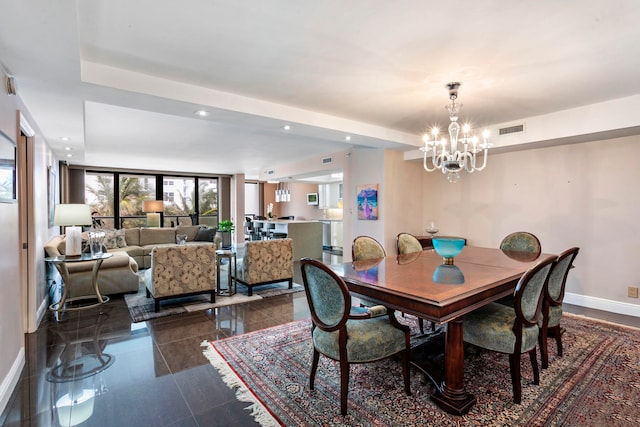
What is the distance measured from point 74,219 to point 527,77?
5.37 meters

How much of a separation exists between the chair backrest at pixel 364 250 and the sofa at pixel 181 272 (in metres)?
2.01

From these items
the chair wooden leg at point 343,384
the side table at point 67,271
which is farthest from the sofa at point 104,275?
the chair wooden leg at point 343,384

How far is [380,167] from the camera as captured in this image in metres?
5.66

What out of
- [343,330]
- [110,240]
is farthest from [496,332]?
[110,240]

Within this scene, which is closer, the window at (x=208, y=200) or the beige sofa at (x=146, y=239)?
the beige sofa at (x=146, y=239)

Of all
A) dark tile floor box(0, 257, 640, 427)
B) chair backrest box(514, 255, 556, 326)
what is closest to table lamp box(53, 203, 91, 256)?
dark tile floor box(0, 257, 640, 427)

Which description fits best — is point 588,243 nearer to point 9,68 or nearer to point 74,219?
point 9,68

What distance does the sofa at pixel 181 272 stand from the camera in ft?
13.0

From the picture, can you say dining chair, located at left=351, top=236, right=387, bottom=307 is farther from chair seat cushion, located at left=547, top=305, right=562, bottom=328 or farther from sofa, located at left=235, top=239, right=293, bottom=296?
sofa, located at left=235, top=239, right=293, bottom=296

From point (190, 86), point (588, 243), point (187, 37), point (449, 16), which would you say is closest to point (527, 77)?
point (449, 16)

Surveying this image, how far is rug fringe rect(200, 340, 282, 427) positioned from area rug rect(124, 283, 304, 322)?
1.15 metres

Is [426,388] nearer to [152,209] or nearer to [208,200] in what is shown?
[152,209]

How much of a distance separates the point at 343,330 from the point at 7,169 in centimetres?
263

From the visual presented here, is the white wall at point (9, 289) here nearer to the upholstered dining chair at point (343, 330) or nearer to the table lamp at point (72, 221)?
the table lamp at point (72, 221)
